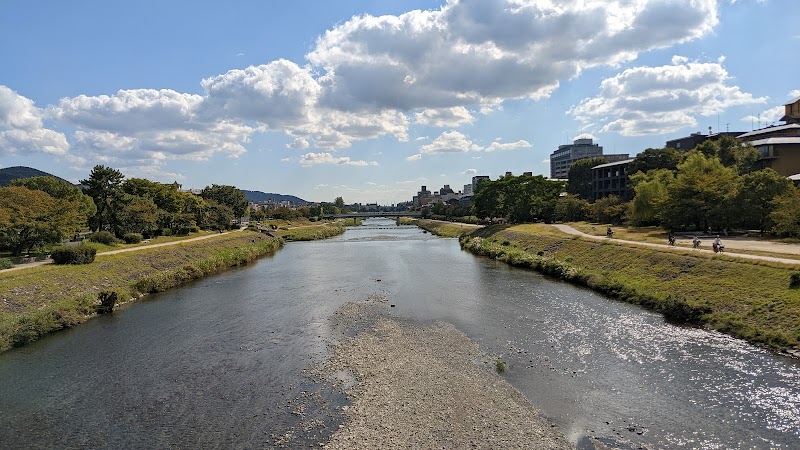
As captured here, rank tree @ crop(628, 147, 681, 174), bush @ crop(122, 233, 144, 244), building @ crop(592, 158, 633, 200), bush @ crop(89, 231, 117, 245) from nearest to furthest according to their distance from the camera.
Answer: bush @ crop(89, 231, 117, 245) < bush @ crop(122, 233, 144, 244) < tree @ crop(628, 147, 681, 174) < building @ crop(592, 158, 633, 200)

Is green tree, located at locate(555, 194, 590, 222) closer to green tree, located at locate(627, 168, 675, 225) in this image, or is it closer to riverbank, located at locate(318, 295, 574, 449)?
green tree, located at locate(627, 168, 675, 225)

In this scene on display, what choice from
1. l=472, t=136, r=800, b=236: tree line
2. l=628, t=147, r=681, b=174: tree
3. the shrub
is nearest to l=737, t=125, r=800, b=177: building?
l=472, t=136, r=800, b=236: tree line

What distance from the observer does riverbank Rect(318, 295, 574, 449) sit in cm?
1418

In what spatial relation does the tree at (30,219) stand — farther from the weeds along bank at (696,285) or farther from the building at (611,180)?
the building at (611,180)

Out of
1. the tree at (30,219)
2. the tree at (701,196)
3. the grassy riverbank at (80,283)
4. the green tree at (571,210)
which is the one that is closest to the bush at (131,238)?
the grassy riverbank at (80,283)

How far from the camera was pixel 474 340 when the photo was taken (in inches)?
951

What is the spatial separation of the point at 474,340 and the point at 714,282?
16.6m

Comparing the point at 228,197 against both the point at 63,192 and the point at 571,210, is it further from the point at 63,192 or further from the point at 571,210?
the point at 571,210

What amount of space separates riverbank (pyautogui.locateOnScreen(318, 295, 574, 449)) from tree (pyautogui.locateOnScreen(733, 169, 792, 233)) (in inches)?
1579

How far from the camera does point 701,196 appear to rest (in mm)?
50594

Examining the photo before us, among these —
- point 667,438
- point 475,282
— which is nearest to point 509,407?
point 667,438

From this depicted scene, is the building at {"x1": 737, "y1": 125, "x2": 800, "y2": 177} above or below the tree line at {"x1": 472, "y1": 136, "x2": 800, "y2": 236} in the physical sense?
above

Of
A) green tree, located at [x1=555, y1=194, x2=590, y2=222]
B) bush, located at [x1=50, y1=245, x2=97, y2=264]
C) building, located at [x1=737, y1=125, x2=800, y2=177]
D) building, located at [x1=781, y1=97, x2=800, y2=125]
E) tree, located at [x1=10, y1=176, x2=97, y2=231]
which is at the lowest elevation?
bush, located at [x1=50, y1=245, x2=97, y2=264]

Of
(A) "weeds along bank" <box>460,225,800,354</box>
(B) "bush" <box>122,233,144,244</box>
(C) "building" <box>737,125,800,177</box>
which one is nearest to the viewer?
(A) "weeds along bank" <box>460,225,800,354</box>
